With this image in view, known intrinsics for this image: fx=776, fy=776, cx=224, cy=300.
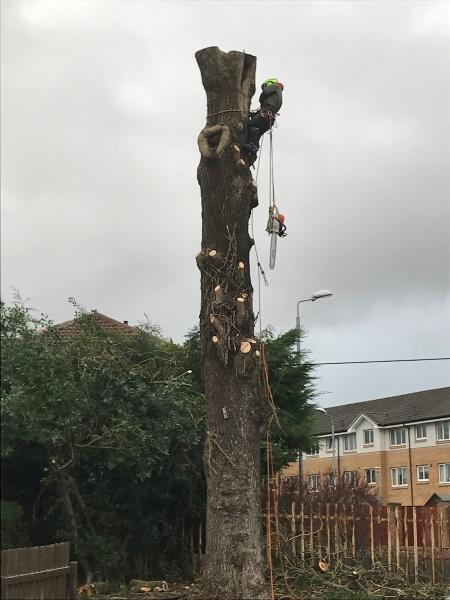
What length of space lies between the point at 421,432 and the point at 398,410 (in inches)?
187

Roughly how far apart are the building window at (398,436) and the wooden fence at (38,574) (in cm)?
4929

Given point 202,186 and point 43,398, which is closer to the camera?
point 43,398

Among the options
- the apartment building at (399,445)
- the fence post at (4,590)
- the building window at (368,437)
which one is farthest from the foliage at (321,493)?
the building window at (368,437)

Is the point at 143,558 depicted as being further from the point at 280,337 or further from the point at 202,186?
the point at 280,337

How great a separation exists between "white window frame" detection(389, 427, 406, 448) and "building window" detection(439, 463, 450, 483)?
Answer: 446cm

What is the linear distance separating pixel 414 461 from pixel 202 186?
4573cm

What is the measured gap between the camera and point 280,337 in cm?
1725

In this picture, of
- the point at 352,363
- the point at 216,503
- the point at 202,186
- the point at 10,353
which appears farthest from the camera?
the point at 352,363

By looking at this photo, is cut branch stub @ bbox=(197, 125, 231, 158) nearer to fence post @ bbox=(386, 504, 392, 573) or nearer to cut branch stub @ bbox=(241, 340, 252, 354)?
cut branch stub @ bbox=(241, 340, 252, 354)

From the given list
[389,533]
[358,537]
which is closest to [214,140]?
[358,537]

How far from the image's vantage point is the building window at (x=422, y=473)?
5171 cm

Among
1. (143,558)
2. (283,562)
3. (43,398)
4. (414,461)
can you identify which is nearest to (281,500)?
(283,562)

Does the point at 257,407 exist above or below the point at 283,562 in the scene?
above

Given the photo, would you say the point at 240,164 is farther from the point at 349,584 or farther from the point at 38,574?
the point at 349,584
